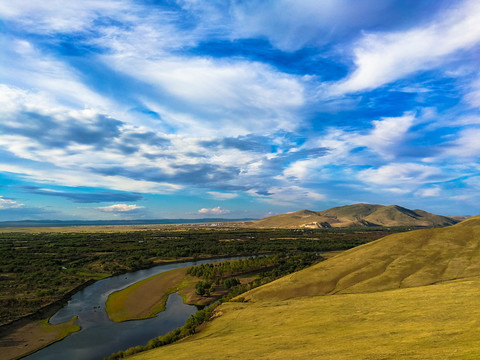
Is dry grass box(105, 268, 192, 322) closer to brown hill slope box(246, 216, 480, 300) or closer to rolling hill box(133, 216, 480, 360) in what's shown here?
rolling hill box(133, 216, 480, 360)

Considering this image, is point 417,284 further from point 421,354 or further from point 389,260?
point 421,354

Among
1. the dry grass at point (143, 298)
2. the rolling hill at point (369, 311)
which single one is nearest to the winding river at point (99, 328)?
the dry grass at point (143, 298)

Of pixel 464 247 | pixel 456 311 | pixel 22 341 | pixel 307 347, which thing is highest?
pixel 464 247

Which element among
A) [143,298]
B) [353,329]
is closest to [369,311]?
[353,329]

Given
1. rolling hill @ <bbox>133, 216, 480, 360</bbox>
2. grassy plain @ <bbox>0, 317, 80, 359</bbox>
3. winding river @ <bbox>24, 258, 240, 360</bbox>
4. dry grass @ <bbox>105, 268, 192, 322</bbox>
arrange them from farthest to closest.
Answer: dry grass @ <bbox>105, 268, 192, 322</bbox>
winding river @ <bbox>24, 258, 240, 360</bbox>
grassy plain @ <bbox>0, 317, 80, 359</bbox>
rolling hill @ <bbox>133, 216, 480, 360</bbox>

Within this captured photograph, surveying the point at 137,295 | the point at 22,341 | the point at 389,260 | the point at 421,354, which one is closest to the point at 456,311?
the point at 421,354

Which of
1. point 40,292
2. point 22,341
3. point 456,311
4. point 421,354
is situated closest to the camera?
point 421,354

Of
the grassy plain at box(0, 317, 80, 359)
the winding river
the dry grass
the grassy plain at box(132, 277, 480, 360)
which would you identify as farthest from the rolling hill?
the grassy plain at box(0, 317, 80, 359)
